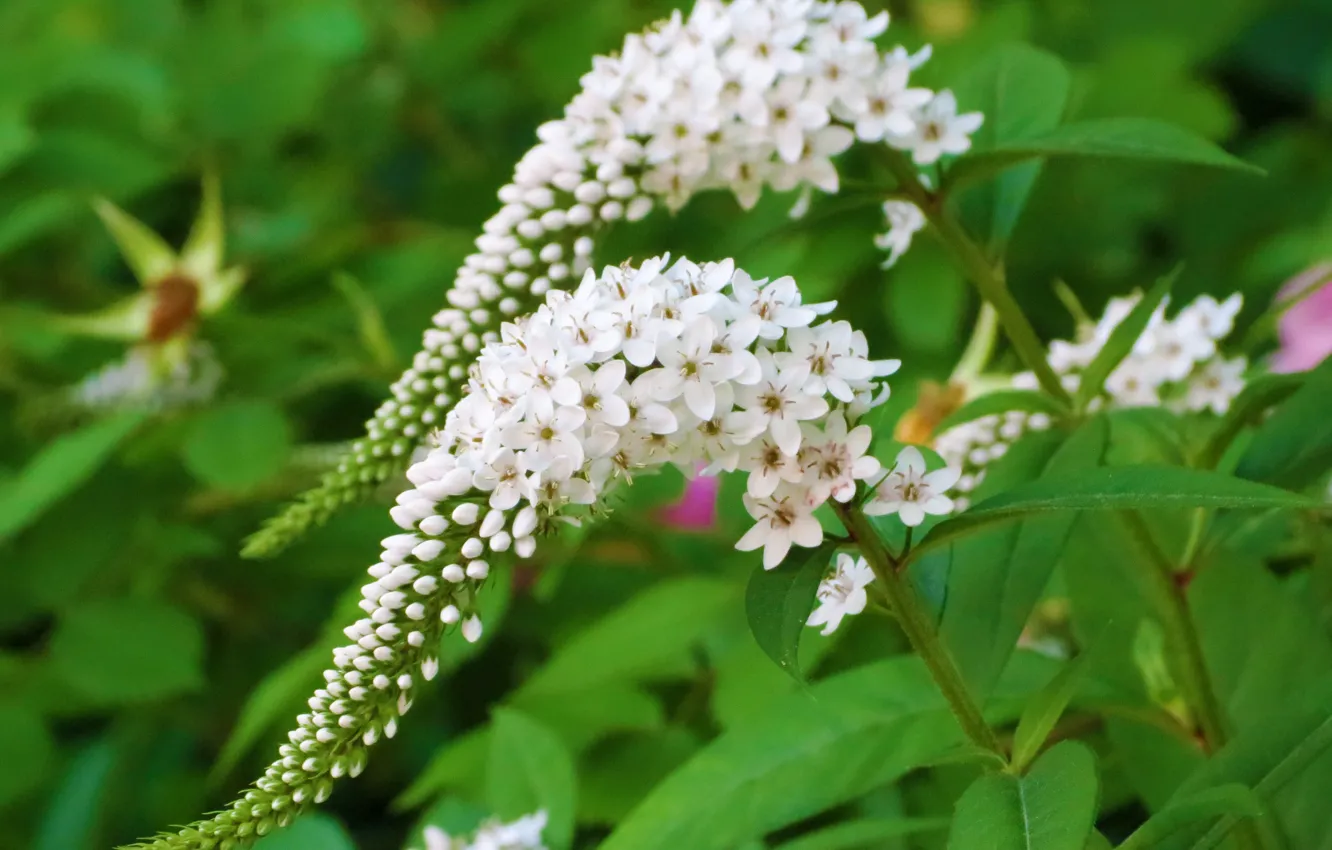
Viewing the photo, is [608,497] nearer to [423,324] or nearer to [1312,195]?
[423,324]

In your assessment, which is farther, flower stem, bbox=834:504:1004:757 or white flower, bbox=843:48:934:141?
white flower, bbox=843:48:934:141

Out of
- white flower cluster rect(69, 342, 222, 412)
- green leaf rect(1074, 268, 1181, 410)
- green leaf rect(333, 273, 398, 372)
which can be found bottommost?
green leaf rect(1074, 268, 1181, 410)

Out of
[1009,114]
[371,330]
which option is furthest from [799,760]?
[371,330]

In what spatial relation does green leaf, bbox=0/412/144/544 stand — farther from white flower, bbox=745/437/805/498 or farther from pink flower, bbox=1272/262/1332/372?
pink flower, bbox=1272/262/1332/372

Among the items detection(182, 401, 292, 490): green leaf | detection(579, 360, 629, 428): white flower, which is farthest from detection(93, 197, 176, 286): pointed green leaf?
detection(579, 360, 629, 428): white flower

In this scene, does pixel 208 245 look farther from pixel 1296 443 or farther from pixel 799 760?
pixel 1296 443

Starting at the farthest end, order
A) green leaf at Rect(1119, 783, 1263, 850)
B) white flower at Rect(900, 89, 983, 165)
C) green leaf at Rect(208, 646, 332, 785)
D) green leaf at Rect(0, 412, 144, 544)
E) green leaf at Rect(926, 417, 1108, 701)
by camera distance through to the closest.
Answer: green leaf at Rect(0, 412, 144, 544) < green leaf at Rect(208, 646, 332, 785) < white flower at Rect(900, 89, 983, 165) < green leaf at Rect(926, 417, 1108, 701) < green leaf at Rect(1119, 783, 1263, 850)

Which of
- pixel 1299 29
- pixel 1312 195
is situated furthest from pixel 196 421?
pixel 1299 29
